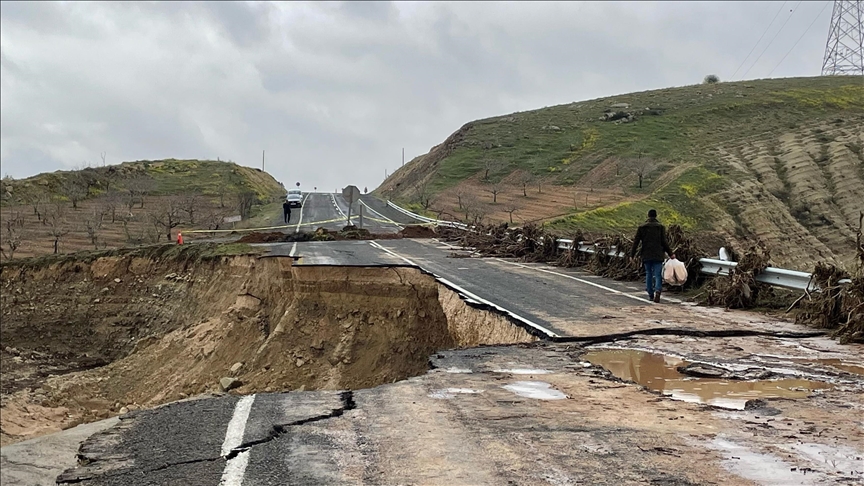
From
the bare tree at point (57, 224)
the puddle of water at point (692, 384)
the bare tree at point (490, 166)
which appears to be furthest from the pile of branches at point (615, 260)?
the bare tree at point (490, 166)

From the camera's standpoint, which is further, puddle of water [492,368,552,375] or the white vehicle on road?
the white vehicle on road

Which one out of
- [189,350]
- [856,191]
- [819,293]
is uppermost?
[856,191]

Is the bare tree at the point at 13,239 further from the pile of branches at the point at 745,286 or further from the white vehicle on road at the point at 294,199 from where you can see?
the pile of branches at the point at 745,286

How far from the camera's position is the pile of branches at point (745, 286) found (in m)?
11.4

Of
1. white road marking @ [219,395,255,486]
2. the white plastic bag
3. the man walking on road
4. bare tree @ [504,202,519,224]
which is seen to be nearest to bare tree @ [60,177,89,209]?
bare tree @ [504,202,519,224]

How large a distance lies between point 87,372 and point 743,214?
91.5 ft

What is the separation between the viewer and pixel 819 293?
32.1 feet

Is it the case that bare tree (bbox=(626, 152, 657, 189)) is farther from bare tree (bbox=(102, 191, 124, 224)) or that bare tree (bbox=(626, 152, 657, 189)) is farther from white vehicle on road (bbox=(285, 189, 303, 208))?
bare tree (bbox=(102, 191, 124, 224))

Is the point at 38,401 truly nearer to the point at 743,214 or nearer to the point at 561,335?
the point at 561,335

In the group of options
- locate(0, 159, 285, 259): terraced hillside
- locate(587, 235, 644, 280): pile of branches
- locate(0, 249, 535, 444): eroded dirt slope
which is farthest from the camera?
locate(0, 159, 285, 259): terraced hillside

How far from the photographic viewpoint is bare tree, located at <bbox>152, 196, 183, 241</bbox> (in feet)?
122

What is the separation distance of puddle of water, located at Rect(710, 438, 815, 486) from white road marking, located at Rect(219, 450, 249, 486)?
2904 millimetres

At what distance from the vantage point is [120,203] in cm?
5112

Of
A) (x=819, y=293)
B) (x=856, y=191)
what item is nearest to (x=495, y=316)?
(x=819, y=293)
